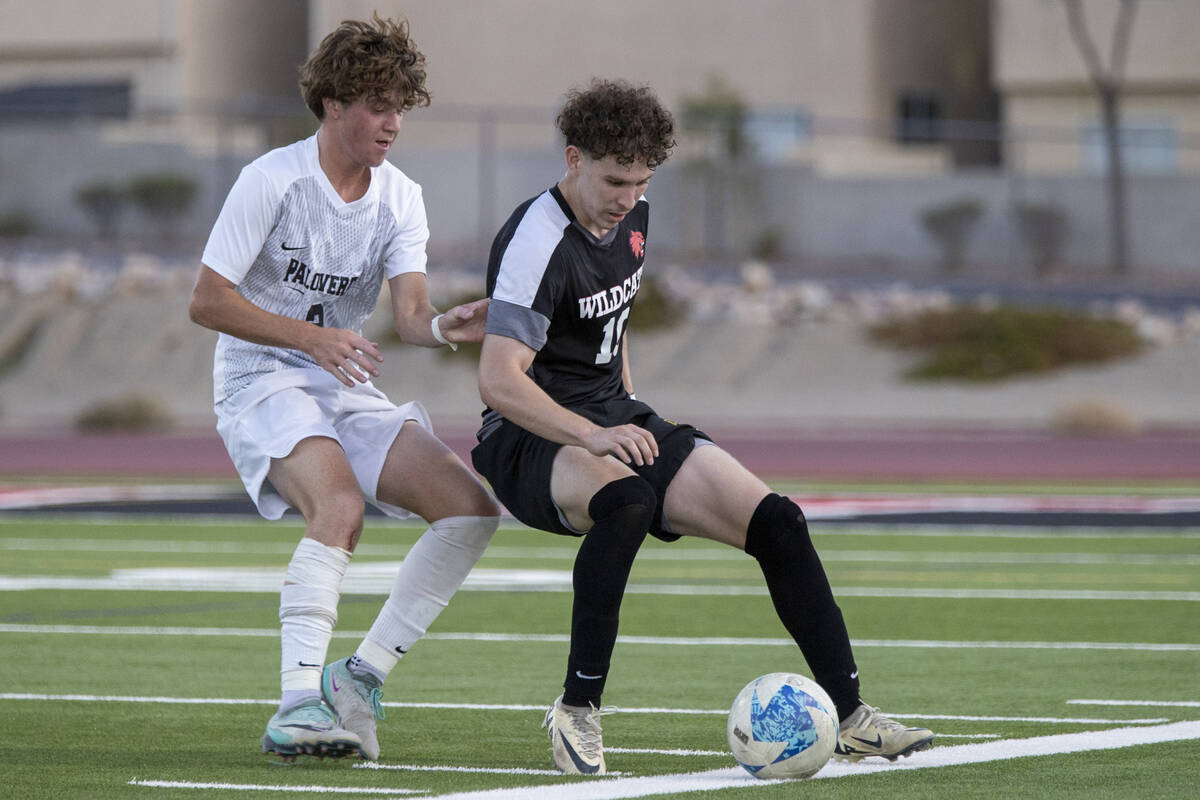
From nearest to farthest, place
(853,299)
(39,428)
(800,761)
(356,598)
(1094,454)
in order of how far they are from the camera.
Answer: (800,761) → (356,598) → (1094,454) → (39,428) → (853,299)

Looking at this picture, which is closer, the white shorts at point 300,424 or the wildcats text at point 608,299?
the wildcats text at point 608,299

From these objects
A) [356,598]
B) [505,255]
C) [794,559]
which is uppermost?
[505,255]

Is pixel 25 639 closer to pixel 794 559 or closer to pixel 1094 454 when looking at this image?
pixel 794 559

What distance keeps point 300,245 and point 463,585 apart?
5766mm

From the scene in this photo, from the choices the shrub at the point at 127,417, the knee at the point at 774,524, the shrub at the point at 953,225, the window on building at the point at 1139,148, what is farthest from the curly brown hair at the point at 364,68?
the window on building at the point at 1139,148

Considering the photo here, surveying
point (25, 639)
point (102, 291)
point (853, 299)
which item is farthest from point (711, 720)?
point (102, 291)

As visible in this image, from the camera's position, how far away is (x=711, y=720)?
6.83 metres

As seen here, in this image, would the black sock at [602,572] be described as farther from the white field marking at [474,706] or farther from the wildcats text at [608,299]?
the white field marking at [474,706]

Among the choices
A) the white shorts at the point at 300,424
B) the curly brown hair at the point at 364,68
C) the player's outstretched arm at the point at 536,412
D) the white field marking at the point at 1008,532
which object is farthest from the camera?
the white field marking at the point at 1008,532

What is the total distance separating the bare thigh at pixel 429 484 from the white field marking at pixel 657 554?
6.88 metres

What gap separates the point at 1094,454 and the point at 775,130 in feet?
59.4

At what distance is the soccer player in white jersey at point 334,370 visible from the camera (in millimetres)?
5926

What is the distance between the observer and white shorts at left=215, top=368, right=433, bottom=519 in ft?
20.0

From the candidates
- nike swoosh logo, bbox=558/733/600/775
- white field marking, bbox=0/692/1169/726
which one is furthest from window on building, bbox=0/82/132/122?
nike swoosh logo, bbox=558/733/600/775
